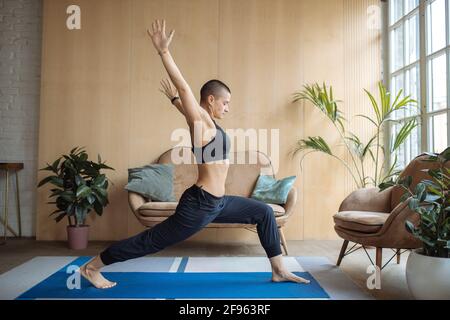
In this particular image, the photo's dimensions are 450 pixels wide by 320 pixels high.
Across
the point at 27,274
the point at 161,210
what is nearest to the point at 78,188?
the point at 161,210

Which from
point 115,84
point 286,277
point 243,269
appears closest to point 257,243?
point 243,269

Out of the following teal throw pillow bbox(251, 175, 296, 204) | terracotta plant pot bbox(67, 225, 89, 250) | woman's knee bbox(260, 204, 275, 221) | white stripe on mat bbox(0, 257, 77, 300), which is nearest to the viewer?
white stripe on mat bbox(0, 257, 77, 300)

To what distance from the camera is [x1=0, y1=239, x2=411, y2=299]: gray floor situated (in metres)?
2.73

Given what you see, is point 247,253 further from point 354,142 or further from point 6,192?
point 6,192

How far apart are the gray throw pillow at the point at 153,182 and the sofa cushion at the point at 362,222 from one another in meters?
1.74

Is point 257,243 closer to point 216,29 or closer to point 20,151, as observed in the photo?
point 216,29

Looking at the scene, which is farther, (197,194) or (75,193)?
(75,193)

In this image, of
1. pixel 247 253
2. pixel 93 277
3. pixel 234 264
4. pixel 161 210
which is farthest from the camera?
pixel 247 253

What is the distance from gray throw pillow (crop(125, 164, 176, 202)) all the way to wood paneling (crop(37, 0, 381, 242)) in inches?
15.8

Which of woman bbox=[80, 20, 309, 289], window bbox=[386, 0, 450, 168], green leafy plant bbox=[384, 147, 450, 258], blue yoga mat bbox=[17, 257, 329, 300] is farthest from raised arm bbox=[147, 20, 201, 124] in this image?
window bbox=[386, 0, 450, 168]

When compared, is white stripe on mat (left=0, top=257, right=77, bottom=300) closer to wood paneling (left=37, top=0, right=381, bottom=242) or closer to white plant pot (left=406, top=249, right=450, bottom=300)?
wood paneling (left=37, top=0, right=381, bottom=242)

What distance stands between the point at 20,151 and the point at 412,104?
436 cm

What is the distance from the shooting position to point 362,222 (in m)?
2.64

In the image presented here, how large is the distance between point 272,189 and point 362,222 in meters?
A: 1.25
